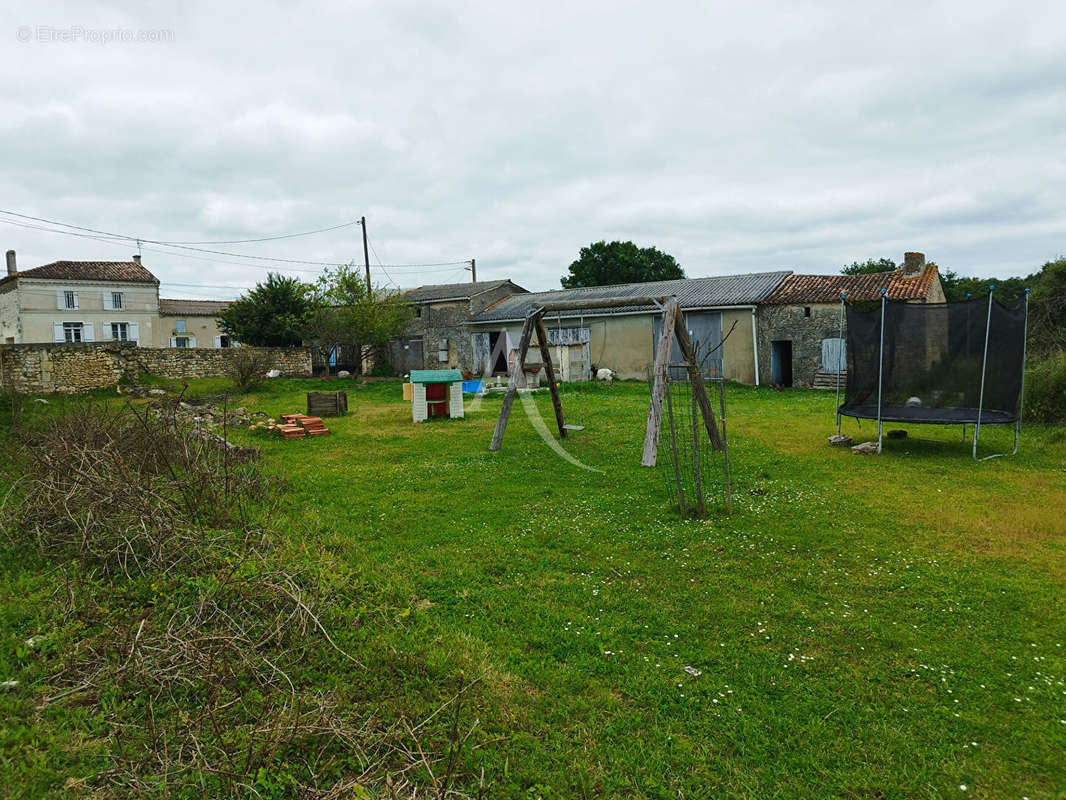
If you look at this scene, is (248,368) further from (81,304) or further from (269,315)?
(81,304)

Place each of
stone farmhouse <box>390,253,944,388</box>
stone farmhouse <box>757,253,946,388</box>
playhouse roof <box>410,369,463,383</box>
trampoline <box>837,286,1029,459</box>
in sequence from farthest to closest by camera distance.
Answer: stone farmhouse <box>390,253,944,388</box>, stone farmhouse <box>757,253,946,388</box>, playhouse roof <box>410,369,463,383</box>, trampoline <box>837,286,1029,459</box>

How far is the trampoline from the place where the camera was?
30.9 ft

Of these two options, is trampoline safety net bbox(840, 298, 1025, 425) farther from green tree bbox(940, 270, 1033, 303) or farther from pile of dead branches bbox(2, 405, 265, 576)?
green tree bbox(940, 270, 1033, 303)

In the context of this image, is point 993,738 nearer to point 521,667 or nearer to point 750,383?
point 521,667

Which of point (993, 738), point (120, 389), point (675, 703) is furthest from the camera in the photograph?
point (120, 389)

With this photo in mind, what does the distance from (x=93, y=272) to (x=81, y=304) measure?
7.10ft

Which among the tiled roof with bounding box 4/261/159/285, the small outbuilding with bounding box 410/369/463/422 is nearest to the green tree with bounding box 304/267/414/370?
the small outbuilding with bounding box 410/369/463/422

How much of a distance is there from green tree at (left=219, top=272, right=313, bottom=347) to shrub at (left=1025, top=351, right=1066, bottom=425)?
27.7 meters

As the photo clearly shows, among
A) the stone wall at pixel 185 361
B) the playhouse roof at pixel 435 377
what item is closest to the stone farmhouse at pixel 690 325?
the playhouse roof at pixel 435 377

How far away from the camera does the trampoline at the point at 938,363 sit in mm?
9422

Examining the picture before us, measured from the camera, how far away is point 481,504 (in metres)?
7.17

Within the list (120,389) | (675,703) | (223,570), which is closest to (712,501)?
(675,703)

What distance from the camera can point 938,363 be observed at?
1014 centimetres

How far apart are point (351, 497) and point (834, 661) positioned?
570 cm
